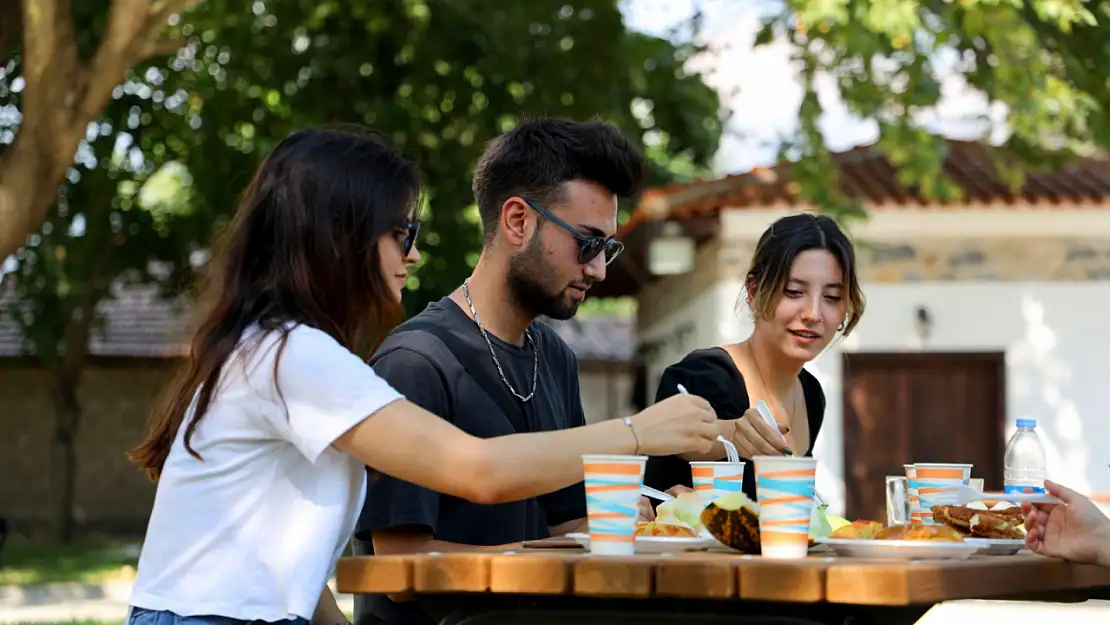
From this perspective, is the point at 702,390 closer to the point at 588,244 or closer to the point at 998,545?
the point at 588,244

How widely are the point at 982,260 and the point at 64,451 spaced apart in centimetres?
1270

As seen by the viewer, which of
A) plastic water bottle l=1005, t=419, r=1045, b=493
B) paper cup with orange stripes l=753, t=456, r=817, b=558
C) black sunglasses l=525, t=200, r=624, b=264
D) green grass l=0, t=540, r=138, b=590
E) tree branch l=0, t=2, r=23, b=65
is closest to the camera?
paper cup with orange stripes l=753, t=456, r=817, b=558

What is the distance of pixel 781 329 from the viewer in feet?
14.5

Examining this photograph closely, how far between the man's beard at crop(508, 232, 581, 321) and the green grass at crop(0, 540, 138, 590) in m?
13.0

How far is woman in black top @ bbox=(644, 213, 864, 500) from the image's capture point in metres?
4.35

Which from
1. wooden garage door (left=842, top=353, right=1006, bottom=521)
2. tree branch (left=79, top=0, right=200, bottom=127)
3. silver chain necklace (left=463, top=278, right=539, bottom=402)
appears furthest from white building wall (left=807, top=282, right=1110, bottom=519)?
silver chain necklace (left=463, top=278, right=539, bottom=402)

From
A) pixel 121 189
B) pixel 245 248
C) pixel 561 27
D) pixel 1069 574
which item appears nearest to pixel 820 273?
pixel 1069 574

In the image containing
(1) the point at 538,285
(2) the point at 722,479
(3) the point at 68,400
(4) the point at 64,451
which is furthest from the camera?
(4) the point at 64,451

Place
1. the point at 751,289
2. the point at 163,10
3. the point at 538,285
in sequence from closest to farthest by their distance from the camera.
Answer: the point at 538,285 → the point at 751,289 → the point at 163,10

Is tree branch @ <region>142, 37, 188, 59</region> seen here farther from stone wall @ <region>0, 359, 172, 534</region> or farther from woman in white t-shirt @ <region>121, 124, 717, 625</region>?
stone wall @ <region>0, 359, 172, 534</region>

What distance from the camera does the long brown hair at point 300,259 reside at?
2762 mm

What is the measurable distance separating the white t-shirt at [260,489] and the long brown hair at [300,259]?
0.05 m

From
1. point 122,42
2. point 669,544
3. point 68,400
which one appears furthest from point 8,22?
point 68,400

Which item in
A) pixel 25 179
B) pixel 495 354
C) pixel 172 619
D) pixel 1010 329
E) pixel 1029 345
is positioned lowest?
pixel 172 619
